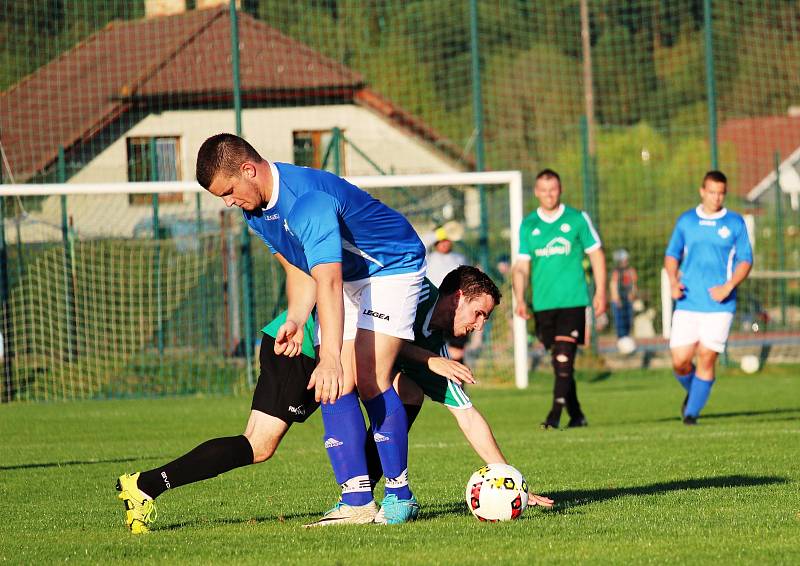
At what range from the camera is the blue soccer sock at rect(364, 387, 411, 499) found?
5980 mm

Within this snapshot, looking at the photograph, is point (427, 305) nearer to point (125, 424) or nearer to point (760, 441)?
point (760, 441)

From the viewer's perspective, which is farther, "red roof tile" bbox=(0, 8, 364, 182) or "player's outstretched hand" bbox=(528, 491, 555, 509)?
"red roof tile" bbox=(0, 8, 364, 182)

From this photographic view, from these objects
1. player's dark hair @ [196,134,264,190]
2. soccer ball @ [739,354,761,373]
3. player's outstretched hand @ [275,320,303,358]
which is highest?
player's dark hair @ [196,134,264,190]

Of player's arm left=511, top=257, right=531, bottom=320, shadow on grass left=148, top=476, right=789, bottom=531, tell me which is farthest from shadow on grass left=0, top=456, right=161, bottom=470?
player's arm left=511, top=257, right=531, bottom=320

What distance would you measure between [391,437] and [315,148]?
41.7 feet

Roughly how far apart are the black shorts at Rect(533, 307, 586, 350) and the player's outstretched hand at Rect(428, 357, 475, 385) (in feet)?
18.2

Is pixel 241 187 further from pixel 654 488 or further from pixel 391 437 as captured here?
pixel 654 488

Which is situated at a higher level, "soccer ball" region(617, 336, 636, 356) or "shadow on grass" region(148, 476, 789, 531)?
"shadow on grass" region(148, 476, 789, 531)

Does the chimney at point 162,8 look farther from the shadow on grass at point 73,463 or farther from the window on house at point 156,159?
the shadow on grass at point 73,463

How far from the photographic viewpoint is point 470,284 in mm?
6094

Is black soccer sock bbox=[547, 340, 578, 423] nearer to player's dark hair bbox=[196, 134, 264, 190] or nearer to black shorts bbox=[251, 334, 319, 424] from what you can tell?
black shorts bbox=[251, 334, 319, 424]

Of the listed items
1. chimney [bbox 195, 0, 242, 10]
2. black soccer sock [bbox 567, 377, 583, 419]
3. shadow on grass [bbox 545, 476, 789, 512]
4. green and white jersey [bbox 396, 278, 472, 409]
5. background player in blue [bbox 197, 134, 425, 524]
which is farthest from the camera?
chimney [bbox 195, 0, 242, 10]

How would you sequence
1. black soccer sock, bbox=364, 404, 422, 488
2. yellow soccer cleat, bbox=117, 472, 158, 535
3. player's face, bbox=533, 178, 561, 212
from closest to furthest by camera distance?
yellow soccer cleat, bbox=117, 472, 158, 535 < black soccer sock, bbox=364, 404, 422, 488 < player's face, bbox=533, 178, 561, 212

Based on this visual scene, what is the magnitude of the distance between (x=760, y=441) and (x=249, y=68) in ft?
35.4
